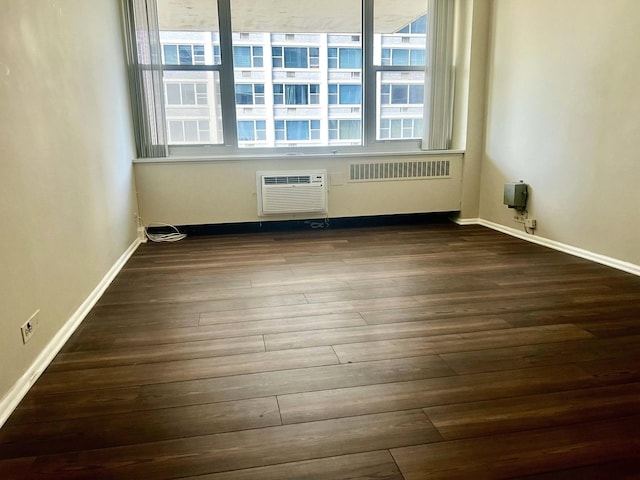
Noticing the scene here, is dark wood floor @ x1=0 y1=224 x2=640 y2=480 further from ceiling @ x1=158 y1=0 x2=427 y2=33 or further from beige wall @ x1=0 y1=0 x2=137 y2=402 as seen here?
ceiling @ x1=158 y1=0 x2=427 y2=33

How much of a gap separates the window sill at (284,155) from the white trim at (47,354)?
1519 mm

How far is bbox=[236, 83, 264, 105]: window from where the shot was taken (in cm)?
472

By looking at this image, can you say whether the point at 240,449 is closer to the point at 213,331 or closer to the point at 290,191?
the point at 213,331

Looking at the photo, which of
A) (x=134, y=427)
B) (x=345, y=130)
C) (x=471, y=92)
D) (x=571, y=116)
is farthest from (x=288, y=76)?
(x=134, y=427)

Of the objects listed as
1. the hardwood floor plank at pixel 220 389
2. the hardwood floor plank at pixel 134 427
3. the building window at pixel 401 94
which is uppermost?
the building window at pixel 401 94

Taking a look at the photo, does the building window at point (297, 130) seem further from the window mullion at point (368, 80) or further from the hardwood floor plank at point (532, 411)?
the hardwood floor plank at point (532, 411)

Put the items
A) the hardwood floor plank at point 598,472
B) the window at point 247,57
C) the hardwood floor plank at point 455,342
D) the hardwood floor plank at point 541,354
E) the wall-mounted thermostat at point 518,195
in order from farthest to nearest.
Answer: the window at point 247,57 → the wall-mounted thermostat at point 518,195 → the hardwood floor plank at point 455,342 → the hardwood floor plank at point 541,354 → the hardwood floor plank at point 598,472

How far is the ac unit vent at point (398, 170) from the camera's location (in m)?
4.77

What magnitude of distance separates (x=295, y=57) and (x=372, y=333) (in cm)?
349

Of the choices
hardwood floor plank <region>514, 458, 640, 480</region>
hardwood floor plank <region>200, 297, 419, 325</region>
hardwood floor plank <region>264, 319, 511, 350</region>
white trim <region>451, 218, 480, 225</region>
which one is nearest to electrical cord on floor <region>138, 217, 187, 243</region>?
hardwood floor plank <region>200, 297, 419, 325</region>

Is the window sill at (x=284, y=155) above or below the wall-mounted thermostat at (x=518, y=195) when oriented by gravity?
above

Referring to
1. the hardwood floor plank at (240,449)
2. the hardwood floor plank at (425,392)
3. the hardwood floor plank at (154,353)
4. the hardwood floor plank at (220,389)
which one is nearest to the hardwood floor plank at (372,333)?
the hardwood floor plank at (154,353)

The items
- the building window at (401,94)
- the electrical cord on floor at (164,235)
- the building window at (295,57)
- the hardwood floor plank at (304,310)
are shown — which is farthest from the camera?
the building window at (401,94)

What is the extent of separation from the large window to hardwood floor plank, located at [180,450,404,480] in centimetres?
379
